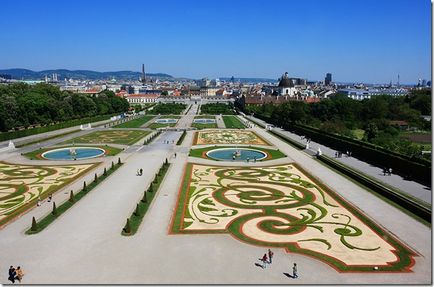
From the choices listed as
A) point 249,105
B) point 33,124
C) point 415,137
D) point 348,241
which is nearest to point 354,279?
point 348,241

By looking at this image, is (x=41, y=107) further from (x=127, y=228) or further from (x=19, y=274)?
(x=19, y=274)

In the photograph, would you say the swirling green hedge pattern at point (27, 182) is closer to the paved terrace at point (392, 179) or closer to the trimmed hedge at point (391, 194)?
the trimmed hedge at point (391, 194)

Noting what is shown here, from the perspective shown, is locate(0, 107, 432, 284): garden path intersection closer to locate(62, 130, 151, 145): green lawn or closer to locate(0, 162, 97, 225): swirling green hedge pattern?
locate(0, 162, 97, 225): swirling green hedge pattern

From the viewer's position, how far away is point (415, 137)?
64.7 m

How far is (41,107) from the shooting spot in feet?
272

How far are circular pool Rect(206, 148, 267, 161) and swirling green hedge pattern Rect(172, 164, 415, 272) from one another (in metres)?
10.6

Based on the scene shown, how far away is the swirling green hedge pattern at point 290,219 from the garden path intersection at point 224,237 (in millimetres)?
61

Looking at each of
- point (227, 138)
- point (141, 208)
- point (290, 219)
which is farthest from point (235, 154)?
point (290, 219)

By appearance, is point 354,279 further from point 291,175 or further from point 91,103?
point 91,103

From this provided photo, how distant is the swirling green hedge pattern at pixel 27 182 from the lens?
1085 inches

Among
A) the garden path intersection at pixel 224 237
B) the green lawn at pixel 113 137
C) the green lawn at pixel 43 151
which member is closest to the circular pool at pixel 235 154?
the garden path intersection at pixel 224 237

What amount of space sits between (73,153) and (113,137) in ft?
55.2

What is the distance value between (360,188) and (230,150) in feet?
80.1

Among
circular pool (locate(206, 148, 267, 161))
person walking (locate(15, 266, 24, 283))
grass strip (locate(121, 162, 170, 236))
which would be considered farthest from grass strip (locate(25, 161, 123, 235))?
circular pool (locate(206, 148, 267, 161))
